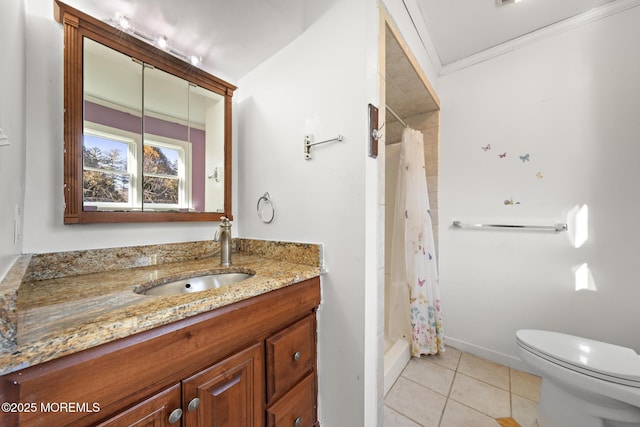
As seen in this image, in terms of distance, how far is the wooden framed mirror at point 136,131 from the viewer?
93 cm

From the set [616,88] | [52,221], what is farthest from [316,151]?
[616,88]

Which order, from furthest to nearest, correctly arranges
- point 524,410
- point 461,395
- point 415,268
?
point 415,268, point 461,395, point 524,410

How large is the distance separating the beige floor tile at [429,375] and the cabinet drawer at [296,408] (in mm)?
846

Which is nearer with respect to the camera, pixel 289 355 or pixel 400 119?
pixel 289 355

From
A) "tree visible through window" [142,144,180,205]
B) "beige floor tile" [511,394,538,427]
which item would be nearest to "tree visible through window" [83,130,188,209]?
"tree visible through window" [142,144,180,205]

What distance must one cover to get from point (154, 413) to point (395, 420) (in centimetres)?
122

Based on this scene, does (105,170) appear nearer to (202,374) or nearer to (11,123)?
(11,123)

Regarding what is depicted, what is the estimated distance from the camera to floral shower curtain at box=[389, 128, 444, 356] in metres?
1.67

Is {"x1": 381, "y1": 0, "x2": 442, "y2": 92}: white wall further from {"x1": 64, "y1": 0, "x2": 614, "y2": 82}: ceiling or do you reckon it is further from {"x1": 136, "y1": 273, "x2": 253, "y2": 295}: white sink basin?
{"x1": 136, "y1": 273, "x2": 253, "y2": 295}: white sink basin

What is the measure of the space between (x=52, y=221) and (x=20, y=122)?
37cm

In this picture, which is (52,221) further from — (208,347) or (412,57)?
(412,57)

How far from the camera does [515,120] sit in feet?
5.30

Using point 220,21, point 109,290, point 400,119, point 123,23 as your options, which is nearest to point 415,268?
point 400,119

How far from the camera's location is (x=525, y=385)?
4.72ft
